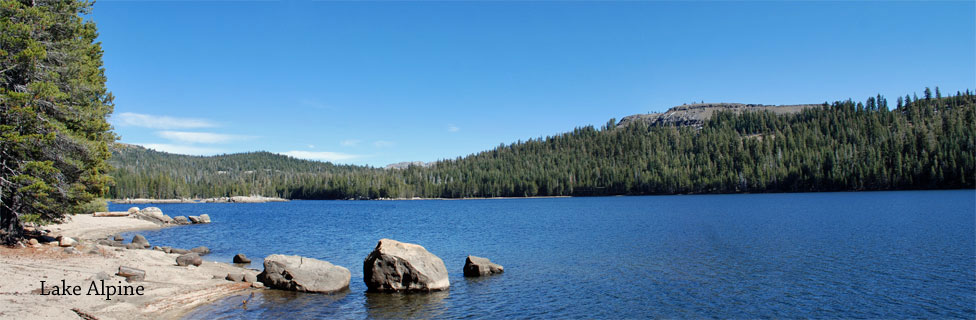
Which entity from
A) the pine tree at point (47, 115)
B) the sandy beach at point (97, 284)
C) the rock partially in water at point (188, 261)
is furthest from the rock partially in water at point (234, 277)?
the pine tree at point (47, 115)

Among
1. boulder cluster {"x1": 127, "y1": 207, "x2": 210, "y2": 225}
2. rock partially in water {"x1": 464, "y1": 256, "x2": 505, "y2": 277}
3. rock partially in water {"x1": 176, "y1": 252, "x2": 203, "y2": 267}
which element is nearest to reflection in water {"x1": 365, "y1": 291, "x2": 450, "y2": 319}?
rock partially in water {"x1": 464, "y1": 256, "x2": 505, "y2": 277}

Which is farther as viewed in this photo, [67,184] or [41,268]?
[67,184]

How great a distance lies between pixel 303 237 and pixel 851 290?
154 feet

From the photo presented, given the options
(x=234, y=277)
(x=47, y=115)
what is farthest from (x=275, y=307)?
(x=47, y=115)

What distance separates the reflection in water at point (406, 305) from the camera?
20484 millimetres

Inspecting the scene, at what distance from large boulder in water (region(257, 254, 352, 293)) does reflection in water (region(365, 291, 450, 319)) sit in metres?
2.03

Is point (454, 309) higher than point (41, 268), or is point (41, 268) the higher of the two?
point (41, 268)

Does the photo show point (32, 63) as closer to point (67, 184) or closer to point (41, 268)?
point (67, 184)

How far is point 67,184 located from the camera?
26.4m

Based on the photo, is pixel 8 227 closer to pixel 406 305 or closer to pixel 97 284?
pixel 97 284

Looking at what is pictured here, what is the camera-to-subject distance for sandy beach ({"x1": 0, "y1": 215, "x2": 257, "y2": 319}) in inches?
658

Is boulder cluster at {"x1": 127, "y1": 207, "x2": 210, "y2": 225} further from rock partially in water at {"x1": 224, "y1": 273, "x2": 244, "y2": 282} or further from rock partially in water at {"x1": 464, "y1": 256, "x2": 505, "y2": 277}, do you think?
rock partially in water at {"x1": 464, "y1": 256, "x2": 505, "y2": 277}

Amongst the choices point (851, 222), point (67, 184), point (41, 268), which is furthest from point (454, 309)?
point (851, 222)

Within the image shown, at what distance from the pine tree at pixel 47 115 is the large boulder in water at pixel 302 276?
1111cm
